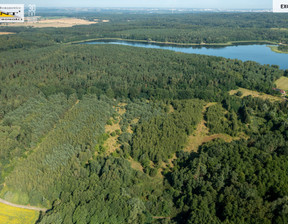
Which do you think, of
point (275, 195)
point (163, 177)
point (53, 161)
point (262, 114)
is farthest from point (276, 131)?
point (53, 161)

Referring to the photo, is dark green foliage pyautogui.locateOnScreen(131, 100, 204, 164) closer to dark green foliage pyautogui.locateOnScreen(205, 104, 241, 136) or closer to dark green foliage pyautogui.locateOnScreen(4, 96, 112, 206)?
dark green foliage pyautogui.locateOnScreen(205, 104, 241, 136)

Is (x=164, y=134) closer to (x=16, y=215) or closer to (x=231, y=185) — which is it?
(x=231, y=185)

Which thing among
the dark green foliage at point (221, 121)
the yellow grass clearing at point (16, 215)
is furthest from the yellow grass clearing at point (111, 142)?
the dark green foliage at point (221, 121)

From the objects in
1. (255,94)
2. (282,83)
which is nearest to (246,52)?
(282,83)

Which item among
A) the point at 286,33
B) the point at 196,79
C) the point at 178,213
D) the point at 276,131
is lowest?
the point at 178,213

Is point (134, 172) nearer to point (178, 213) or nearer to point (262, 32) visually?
point (178, 213)

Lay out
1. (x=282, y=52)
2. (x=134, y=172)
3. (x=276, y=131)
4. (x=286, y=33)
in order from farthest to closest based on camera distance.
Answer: (x=286, y=33) < (x=282, y=52) < (x=276, y=131) < (x=134, y=172)

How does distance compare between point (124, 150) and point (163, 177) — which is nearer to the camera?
point (163, 177)

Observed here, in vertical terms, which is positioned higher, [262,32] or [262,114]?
[262,32]
